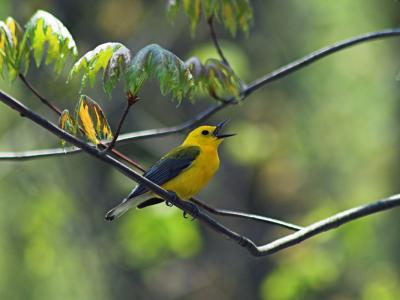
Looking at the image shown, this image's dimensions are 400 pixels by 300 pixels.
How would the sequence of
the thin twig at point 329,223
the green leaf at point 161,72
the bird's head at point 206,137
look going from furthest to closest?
the bird's head at point 206,137 → the thin twig at point 329,223 → the green leaf at point 161,72

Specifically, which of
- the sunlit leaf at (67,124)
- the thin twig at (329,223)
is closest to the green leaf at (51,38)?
the sunlit leaf at (67,124)

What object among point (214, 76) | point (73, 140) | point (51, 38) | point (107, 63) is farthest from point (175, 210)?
point (73, 140)

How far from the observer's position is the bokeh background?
8.43m

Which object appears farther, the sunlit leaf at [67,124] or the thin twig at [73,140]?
the sunlit leaf at [67,124]

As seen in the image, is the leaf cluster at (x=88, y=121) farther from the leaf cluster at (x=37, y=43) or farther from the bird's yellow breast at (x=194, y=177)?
the bird's yellow breast at (x=194, y=177)

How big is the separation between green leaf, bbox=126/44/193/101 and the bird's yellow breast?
1.49 m

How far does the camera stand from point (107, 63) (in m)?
2.84

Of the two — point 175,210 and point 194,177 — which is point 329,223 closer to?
point 194,177

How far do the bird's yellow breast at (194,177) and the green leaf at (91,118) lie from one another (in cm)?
145

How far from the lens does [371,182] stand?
1195cm

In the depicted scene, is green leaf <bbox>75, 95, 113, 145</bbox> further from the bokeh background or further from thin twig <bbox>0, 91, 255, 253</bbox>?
the bokeh background

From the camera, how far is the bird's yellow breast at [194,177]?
4344 millimetres

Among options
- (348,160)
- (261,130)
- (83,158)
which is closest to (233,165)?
(261,130)

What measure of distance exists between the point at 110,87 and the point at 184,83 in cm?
27
